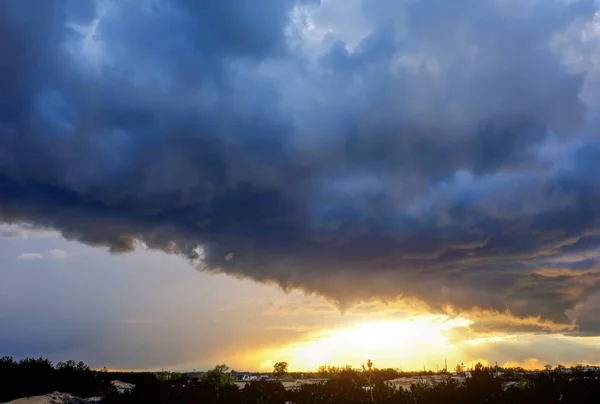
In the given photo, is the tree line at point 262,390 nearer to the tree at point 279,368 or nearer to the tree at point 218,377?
the tree at point 218,377

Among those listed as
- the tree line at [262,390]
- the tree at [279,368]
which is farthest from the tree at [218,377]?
the tree at [279,368]

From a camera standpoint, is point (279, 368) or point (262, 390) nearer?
point (262, 390)

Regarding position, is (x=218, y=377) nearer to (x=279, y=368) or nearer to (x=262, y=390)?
(x=262, y=390)

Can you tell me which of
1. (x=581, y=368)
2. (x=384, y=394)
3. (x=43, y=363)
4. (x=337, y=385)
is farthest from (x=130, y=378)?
(x=581, y=368)

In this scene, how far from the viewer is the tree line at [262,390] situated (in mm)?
33781

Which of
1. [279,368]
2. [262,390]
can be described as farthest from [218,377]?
[279,368]

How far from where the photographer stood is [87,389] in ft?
118

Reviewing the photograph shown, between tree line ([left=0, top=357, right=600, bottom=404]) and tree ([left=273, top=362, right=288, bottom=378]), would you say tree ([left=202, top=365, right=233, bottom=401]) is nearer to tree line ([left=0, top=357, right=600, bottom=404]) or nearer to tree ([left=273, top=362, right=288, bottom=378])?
tree line ([left=0, top=357, right=600, bottom=404])

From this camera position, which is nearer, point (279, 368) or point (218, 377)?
point (218, 377)

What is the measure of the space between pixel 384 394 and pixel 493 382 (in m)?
8.24

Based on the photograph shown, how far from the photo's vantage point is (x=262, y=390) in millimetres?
41156

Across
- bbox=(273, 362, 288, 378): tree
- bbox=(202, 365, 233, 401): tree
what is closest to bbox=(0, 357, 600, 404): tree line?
bbox=(202, 365, 233, 401): tree

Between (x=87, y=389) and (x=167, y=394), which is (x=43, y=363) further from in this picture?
(x=167, y=394)

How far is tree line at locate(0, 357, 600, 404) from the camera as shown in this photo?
111ft
